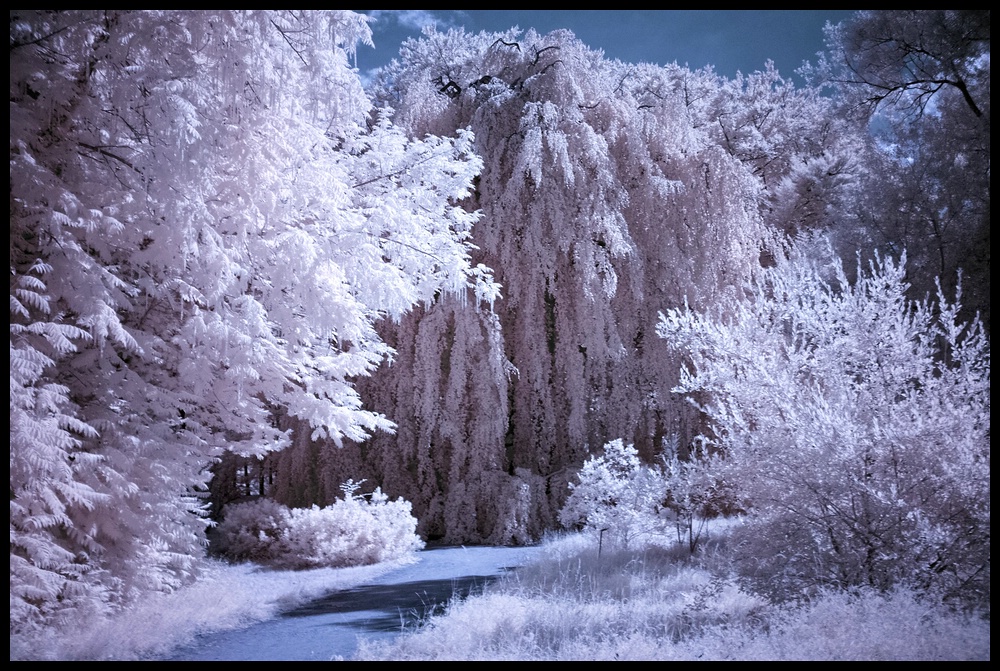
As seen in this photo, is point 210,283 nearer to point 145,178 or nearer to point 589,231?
point 145,178

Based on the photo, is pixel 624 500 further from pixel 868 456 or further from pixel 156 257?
pixel 156 257

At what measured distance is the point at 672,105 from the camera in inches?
339

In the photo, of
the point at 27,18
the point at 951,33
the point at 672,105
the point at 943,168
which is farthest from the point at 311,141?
the point at 943,168

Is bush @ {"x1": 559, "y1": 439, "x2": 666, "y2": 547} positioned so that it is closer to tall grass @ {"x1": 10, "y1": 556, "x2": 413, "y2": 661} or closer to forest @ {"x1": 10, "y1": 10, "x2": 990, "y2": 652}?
forest @ {"x1": 10, "y1": 10, "x2": 990, "y2": 652}

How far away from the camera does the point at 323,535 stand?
21.4 feet

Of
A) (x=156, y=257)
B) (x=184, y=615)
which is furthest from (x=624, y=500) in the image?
(x=156, y=257)

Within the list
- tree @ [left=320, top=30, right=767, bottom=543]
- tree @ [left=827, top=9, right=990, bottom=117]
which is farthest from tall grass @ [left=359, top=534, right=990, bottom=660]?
tree @ [left=827, top=9, right=990, bottom=117]

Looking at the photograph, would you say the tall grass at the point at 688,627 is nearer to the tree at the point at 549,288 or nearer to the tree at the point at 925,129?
the tree at the point at 549,288

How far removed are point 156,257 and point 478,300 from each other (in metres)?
3.33

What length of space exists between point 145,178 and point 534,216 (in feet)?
15.3

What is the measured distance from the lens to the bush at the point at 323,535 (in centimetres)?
650

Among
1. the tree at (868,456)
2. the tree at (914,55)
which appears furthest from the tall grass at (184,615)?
the tree at (914,55)

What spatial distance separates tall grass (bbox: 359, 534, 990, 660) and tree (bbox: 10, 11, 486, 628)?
2170 millimetres
